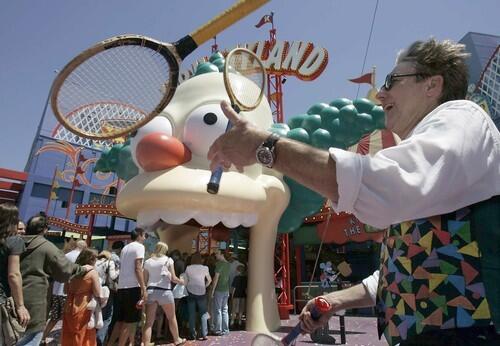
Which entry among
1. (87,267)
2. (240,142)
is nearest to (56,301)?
(87,267)

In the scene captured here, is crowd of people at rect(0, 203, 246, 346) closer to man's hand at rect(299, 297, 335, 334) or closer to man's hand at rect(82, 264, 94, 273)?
man's hand at rect(82, 264, 94, 273)

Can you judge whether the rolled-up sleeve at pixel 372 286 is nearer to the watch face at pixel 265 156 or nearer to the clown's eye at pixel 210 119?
the watch face at pixel 265 156

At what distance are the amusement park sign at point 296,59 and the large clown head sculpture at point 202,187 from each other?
3.08 metres

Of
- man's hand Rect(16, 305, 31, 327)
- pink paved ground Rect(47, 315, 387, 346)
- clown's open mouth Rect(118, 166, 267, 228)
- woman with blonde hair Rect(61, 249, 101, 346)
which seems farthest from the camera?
pink paved ground Rect(47, 315, 387, 346)

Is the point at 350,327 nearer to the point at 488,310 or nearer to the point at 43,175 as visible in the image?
the point at 488,310

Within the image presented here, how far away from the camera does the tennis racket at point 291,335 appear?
133 centimetres

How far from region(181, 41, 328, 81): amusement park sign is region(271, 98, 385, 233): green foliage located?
124 inches

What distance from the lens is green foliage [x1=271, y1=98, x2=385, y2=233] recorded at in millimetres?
6492

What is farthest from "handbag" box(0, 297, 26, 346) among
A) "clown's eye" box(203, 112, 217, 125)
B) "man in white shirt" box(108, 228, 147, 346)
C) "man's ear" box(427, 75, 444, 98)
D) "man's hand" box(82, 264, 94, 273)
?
"clown's eye" box(203, 112, 217, 125)

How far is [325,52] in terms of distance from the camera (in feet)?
32.9

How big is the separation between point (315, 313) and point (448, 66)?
96cm

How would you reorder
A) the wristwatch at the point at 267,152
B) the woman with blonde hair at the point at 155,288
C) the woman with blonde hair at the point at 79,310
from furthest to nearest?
the woman with blonde hair at the point at 155,288 → the woman with blonde hair at the point at 79,310 → the wristwatch at the point at 267,152

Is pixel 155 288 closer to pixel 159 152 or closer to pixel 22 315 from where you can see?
pixel 159 152

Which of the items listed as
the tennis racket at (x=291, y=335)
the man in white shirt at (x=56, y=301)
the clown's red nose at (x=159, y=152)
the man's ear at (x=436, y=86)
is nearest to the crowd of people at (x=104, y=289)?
the man in white shirt at (x=56, y=301)
